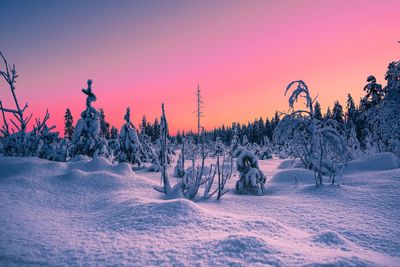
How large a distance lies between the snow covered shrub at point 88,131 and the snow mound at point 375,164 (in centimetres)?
1570

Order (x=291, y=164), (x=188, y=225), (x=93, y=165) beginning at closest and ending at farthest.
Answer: (x=188, y=225), (x=93, y=165), (x=291, y=164)

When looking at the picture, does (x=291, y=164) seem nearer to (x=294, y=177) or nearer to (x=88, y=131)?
(x=294, y=177)

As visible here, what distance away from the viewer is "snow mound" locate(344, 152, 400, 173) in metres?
9.75

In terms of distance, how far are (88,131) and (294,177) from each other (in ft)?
46.7

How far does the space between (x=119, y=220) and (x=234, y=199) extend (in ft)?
11.4

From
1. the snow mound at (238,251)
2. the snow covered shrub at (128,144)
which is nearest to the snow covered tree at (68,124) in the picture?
the snow covered shrub at (128,144)

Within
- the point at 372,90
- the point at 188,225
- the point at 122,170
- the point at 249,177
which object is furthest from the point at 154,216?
the point at 372,90

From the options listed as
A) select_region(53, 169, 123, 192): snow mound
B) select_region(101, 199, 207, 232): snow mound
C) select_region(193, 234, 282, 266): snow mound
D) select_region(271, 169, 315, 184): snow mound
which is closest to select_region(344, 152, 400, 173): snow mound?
select_region(271, 169, 315, 184): snow mound

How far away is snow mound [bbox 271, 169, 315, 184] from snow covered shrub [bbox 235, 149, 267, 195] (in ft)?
5.16

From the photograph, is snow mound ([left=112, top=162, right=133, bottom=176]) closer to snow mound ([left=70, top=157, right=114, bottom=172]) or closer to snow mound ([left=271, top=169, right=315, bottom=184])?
snow mound ([left=70, top=157, right=114, bottom=172])

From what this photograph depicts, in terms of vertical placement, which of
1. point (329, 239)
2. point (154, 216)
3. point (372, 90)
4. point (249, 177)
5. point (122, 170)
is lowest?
point (329, 239)

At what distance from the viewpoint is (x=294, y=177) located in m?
9.04

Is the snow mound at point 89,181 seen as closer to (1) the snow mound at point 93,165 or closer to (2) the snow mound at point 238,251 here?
(1) the snow mound at point 93,165

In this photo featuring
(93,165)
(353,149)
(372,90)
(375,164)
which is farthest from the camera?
(372,90)
